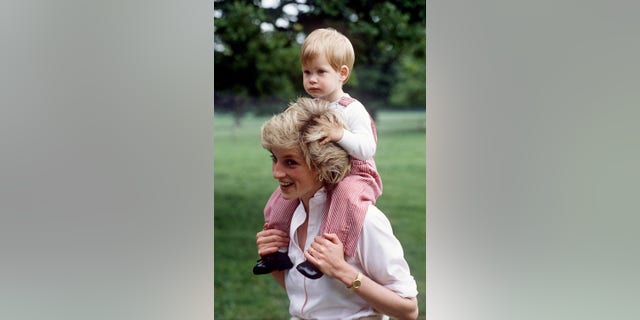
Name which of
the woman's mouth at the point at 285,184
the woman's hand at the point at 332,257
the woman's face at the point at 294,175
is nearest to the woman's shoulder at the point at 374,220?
the woman's hand at the point at 332,257

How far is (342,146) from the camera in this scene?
4.21 meters

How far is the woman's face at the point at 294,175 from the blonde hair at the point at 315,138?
0.09ft

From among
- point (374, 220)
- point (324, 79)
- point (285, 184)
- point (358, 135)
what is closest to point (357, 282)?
point (374, 220)

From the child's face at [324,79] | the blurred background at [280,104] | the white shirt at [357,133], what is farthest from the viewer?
the blurred background at [280,104]

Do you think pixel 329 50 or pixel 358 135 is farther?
pixel 329 50

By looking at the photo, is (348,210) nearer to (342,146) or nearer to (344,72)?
(342,146)

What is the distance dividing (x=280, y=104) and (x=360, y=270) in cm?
A: 103

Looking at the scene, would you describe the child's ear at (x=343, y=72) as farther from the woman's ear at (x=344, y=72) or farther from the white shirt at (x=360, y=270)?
the white shirt at (x=360, y=270)

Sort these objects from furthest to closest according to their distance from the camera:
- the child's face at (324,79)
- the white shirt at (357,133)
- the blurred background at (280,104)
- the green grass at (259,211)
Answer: the green grass at (259,211) < the blurred background at (280,104) < the child's face at (324,79) < the white shirt at (357,133)

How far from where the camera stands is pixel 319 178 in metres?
4.27

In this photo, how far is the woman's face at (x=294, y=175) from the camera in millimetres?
4281
